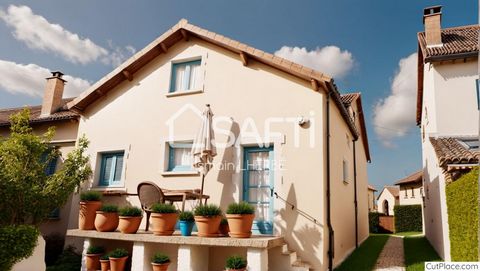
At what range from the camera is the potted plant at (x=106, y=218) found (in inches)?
350

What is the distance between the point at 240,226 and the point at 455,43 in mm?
11778

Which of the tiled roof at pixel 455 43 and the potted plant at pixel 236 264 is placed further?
the tiled roof at pixel 455 43

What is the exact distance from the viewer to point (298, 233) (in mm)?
8188

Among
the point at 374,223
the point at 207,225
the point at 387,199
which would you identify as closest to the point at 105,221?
the point at 207,225

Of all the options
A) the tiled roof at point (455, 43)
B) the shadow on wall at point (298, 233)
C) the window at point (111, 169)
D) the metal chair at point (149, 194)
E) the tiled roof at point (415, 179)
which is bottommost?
the shadow on wall at point (298, 233)

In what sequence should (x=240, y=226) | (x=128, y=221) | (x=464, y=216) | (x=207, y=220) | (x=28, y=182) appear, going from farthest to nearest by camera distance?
(x=28, y=182) < (x=128, y=221) < (x=207, y=220) < (x=240, y=226) < (x=464, y=216)

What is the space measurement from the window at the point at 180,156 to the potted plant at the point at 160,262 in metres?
2.94

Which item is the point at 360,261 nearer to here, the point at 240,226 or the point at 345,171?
the point at 345,171

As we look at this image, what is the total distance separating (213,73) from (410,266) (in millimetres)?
8078

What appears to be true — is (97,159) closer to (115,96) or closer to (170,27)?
(115,96)

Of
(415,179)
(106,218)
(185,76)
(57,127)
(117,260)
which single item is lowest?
(117,260)

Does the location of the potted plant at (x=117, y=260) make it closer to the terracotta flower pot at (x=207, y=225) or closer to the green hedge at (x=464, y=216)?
the terracotta flower pot at (x=207, y=225)

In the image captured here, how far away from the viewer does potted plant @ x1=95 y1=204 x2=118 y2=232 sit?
29.2 feet

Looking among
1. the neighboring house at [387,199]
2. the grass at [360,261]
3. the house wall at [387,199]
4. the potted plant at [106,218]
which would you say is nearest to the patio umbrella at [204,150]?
the potted plant at [106,218]
